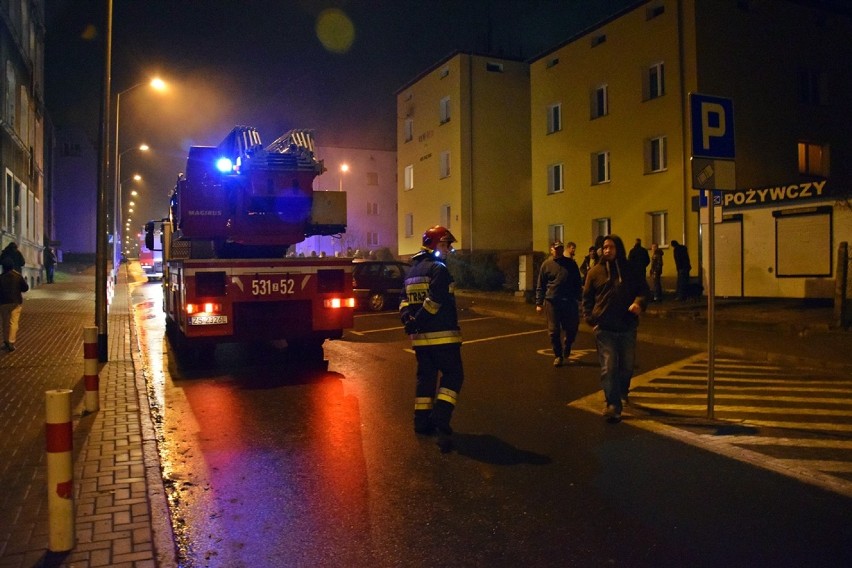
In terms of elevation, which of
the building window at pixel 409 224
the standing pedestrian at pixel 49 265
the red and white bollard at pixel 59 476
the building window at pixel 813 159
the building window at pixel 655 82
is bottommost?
the red and white bollard at pixel 59 476

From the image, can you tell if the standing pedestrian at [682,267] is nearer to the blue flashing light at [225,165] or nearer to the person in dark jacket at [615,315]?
the blue flashing light at [225,165]

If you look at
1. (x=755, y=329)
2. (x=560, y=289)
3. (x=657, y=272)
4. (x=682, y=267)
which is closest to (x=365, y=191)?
(x=657, y=272)

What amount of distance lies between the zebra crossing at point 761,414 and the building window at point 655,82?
16.0m

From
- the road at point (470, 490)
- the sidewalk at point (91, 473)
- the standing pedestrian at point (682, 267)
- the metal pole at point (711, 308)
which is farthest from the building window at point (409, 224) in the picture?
the metal pole at point (711, 308)

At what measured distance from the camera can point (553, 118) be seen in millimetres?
30141

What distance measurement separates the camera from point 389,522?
4.43 meters

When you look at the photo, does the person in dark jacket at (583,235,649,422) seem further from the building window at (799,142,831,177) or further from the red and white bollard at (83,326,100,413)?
the building window at (799,142,831,177)

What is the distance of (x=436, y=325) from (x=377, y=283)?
524 inches

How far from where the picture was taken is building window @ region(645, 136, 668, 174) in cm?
2425

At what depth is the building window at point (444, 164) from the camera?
36.0 metres

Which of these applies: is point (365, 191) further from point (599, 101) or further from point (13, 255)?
point (13, 255)

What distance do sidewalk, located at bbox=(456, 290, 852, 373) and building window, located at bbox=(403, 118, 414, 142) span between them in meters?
21.6

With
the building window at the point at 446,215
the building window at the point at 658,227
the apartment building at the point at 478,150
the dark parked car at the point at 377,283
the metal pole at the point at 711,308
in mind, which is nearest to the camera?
the metal pole at the point at 711,308

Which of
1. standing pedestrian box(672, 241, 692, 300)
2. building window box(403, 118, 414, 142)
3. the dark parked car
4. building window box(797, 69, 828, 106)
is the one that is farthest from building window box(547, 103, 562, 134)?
the dark parked car
